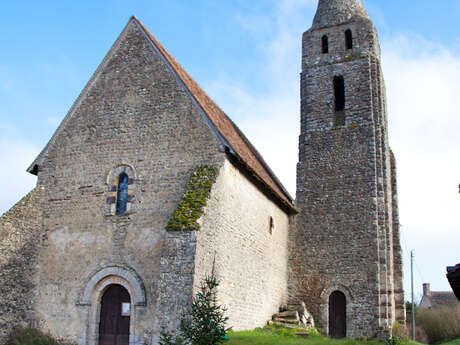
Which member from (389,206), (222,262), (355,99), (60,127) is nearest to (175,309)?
(222,262)

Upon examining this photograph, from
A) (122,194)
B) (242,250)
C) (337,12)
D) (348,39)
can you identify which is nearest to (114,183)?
(122,194)

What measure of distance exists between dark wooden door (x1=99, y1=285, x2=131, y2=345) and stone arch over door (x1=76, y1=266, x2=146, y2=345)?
0.44ft

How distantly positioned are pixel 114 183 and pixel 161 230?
2.39m

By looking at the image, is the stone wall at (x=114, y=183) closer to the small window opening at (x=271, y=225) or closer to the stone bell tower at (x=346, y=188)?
the small window opening at (x=271, y=225)

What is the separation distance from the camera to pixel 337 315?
18.7 m

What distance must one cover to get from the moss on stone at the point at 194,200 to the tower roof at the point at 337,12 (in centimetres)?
1291

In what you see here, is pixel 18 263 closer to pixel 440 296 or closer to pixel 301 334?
pixel 301 334

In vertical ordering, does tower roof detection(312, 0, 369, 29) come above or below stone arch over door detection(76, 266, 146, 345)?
above

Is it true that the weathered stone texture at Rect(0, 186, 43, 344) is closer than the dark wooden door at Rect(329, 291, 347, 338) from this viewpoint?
Yes

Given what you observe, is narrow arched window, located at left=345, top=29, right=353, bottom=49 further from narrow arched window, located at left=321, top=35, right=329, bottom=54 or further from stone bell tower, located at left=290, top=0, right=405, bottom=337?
narrow arched window, located at left=321, top=35, right=329, bottom=54

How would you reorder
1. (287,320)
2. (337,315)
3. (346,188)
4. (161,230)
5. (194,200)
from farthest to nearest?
(346,188) → (337,315) → (287,320) → (161,230) → (194,200)

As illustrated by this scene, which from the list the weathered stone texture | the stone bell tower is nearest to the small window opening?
the stone bell tower

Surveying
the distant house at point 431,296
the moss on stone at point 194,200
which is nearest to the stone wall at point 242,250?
the moss on stone at point 194,200

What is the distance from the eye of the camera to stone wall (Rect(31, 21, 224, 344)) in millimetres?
13508
